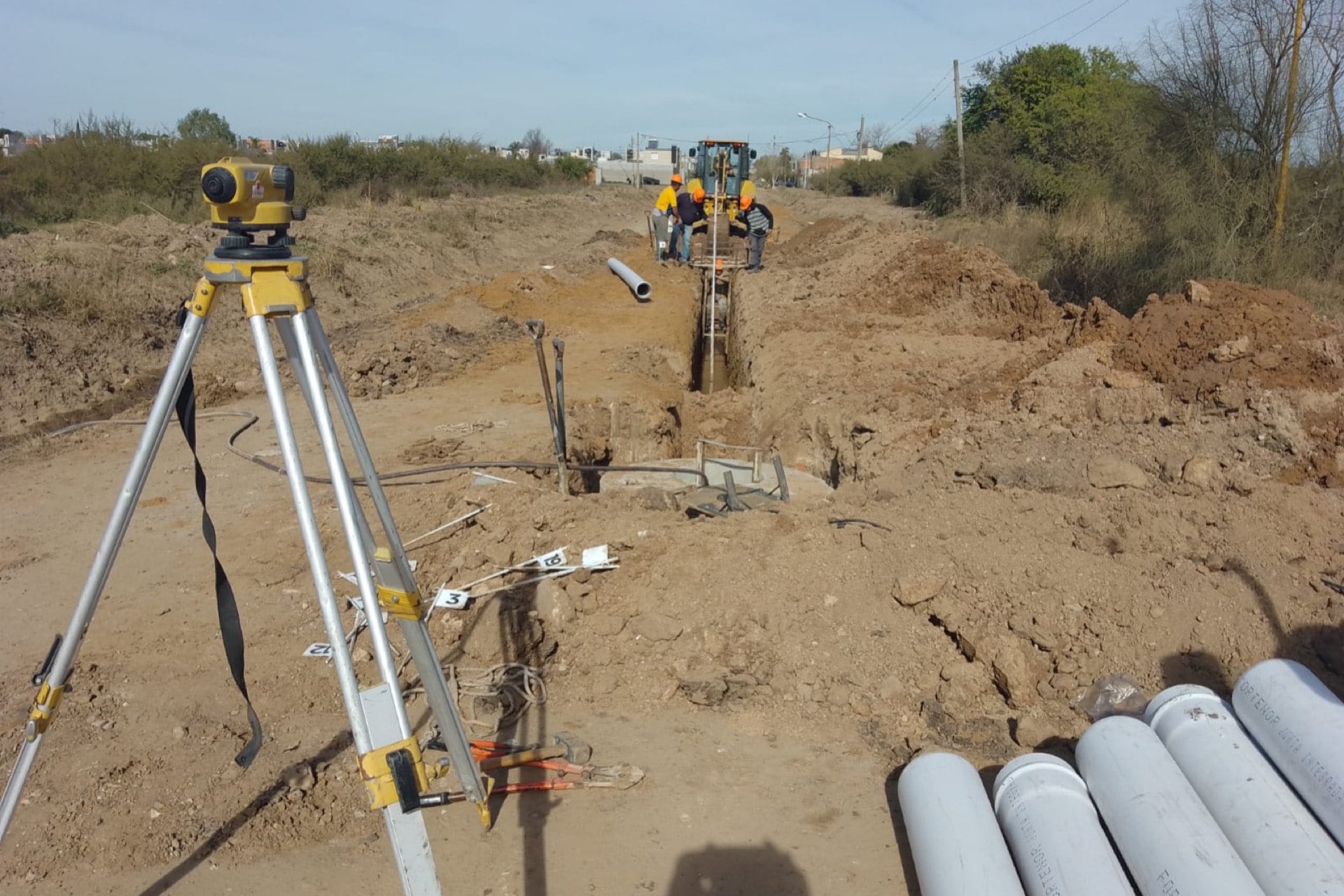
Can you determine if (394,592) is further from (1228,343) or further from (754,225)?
(754,225)

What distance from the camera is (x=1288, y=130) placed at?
36.2 feet

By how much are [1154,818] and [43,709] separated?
3411mm

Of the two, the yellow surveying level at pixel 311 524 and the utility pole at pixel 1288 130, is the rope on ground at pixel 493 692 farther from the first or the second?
the utility pole at pixel 1288 130

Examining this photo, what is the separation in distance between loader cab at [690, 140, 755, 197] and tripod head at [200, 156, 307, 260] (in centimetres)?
1782

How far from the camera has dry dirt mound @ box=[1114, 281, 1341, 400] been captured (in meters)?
6.50

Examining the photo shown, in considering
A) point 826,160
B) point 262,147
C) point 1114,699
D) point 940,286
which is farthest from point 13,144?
point 826,160

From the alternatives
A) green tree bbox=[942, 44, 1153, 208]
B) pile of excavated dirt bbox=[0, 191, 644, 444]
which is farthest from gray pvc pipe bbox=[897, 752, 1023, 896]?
green tree bbox=[942, 44, 1153, 208]

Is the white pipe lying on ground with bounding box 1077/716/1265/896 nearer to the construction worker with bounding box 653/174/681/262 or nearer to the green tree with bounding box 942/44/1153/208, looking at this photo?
the construction worker with bounding box 653/174/681/262

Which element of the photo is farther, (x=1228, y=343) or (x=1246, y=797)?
(x=1228, y=343)

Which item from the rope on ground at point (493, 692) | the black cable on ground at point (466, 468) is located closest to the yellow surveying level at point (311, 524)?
the rope on ground at point (493, 692)

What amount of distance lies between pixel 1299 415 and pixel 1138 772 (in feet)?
13.1

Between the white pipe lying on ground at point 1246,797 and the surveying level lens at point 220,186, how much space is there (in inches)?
140

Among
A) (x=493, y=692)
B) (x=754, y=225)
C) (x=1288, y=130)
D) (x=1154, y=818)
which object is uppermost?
(x=1288, y=130)

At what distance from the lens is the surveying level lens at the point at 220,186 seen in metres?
2.20
